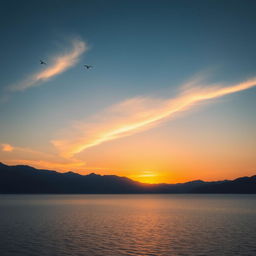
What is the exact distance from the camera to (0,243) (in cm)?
4231

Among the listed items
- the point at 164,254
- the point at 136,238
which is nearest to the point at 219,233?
the point at 136,238

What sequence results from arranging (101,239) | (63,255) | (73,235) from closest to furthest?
1. (63,255)
2. (101,239)
3. (73,235)

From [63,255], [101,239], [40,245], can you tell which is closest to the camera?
[63,255]

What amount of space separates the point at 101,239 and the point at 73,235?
6.75 metres

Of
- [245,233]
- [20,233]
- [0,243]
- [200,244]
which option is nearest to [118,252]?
[200,244]

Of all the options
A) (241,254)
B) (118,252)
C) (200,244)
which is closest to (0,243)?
(118,252)

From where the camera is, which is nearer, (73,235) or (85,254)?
(85,254)

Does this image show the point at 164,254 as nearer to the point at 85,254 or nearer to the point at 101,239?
the point at 85,254

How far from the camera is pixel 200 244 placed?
1672 inches

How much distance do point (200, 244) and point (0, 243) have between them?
31187mm

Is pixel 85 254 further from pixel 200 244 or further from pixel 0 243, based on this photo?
pixel 200 244

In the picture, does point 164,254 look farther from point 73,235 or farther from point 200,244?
point 73,235

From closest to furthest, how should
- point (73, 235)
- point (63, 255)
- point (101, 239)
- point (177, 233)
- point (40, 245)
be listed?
point (63, 255)
point (40, 245)
point (101, 239)
point (73, 235)
point (177, 233)

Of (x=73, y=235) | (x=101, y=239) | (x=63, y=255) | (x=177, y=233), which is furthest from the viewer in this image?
(x=177, y=233)
